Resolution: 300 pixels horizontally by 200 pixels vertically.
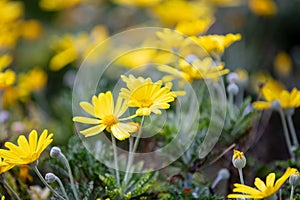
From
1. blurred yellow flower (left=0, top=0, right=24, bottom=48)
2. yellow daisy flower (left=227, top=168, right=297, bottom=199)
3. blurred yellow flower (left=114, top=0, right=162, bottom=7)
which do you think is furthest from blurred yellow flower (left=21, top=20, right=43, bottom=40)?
yellow daisy flower (left=227, top=168, right=297, bottom=199)

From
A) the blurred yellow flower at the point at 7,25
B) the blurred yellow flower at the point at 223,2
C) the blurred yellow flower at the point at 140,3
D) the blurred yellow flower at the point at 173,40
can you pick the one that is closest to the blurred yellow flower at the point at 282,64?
the blurred yellow flower at the point at 223,2

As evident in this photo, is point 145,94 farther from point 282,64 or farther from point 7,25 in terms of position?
point 282,64

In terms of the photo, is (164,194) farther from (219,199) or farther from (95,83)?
(95,83)

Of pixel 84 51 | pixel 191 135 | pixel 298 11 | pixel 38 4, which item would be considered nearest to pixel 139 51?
pixel 84 51

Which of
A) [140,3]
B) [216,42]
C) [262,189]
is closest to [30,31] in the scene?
[140,3]

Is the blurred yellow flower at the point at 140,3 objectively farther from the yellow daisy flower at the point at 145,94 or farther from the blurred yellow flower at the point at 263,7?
the yellow daisy flower at the point at 145,94

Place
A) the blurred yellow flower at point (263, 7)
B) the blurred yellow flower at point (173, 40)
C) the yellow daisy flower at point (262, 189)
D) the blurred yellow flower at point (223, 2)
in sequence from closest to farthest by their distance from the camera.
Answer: the yellow daisy flower at point (262, 189) → the blurred yellow flower at point (173, 40) → the blurred yellow flower at point (263, 7) → the blurred yellow flower at point (223, 2)
